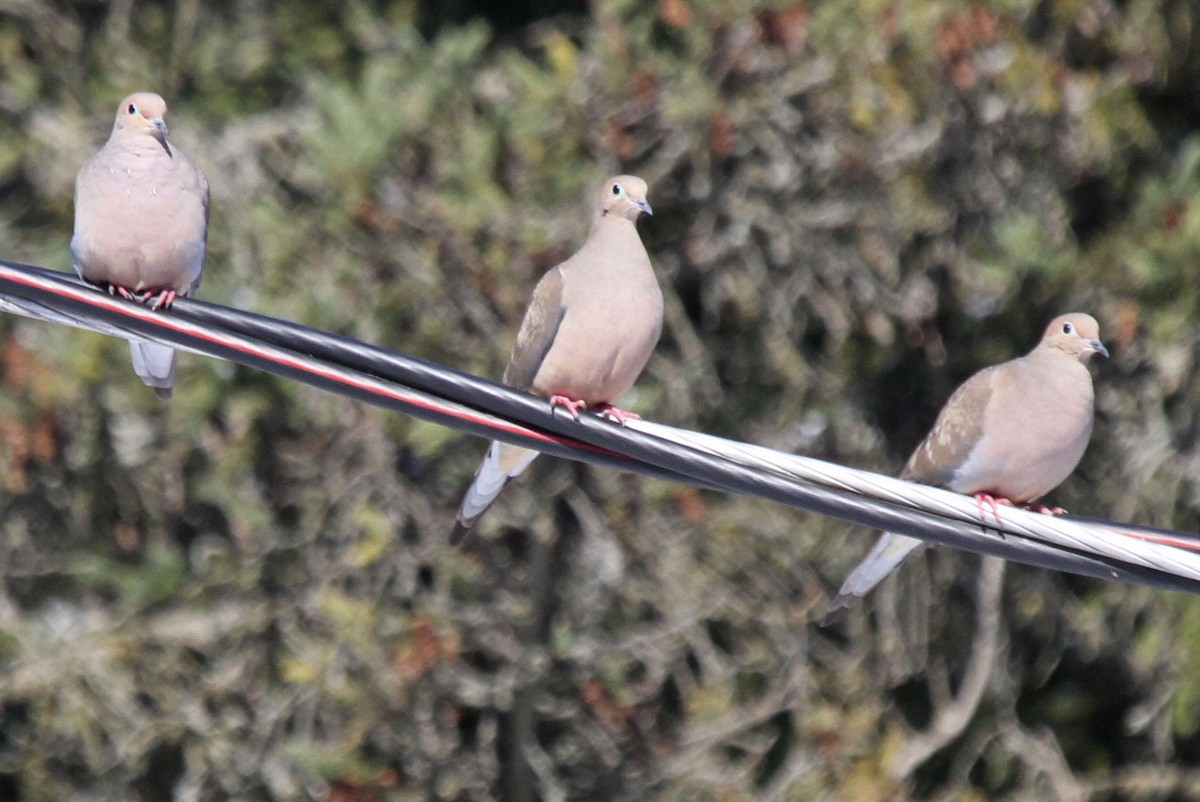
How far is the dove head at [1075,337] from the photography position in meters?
4.60

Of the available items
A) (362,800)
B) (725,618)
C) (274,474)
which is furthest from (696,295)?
(362,800)

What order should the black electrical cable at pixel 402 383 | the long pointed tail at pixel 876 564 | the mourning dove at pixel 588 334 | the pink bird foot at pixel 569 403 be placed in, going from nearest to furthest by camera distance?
the black electrical cable at pixel 402 383
the pink bird foot at pixel 569 403
the mourning dove at pixel 588 334
the long pointed tail at pixel 876 564

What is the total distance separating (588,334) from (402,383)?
1.05m

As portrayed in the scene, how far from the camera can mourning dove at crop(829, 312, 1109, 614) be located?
4.35 metres

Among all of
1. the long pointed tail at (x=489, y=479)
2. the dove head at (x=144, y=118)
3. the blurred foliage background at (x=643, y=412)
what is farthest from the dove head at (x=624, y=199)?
the blurred foliage background at (x=643, y=412)

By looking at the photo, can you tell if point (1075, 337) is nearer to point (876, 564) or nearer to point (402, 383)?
point (876, 564)

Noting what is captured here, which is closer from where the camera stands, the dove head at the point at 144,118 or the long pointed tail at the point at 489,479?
the long pointed tail at the point at 489,479

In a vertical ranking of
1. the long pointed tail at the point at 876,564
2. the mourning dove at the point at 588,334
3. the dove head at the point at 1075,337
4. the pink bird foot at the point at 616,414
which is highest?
the mourning dove at the point at 588,334

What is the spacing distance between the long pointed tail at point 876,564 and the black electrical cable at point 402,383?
1121mm

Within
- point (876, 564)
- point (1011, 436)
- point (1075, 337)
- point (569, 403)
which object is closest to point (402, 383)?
point (569, 403)

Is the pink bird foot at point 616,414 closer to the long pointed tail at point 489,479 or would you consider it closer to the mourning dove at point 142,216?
the long pointed tail at point 489,479

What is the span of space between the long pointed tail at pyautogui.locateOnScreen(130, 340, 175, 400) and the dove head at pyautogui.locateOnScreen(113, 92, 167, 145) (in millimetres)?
467

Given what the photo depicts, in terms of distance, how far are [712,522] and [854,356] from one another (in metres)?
0.83

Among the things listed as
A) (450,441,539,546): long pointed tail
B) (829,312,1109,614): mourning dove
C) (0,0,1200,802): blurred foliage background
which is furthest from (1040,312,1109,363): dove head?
(0,0,1200,802): blurred foliage background
